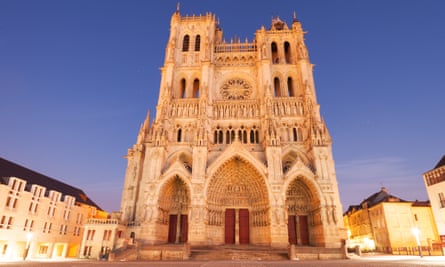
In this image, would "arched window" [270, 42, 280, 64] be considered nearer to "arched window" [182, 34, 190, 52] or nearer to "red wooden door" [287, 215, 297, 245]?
"arched window" [182, 34, 190, 52]

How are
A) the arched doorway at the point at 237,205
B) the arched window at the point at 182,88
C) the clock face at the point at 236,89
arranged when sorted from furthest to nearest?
the arched window at the point at 182,88 < the clock face at the point at 236,89 < the arched doorway at the point at 237,205

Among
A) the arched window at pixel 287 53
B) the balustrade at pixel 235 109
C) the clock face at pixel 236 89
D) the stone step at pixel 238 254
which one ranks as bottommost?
the stone step at pixel 238 254

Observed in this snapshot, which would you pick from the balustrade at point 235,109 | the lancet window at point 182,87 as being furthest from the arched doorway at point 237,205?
the lancet window at point 182,87

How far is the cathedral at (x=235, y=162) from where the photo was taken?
2130 centimetres

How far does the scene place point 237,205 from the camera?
23.8 m

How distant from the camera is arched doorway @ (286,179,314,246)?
22.9m

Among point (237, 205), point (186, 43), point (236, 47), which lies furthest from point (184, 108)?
point (237, 205)

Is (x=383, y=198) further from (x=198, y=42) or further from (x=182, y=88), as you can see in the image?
(x=198, y=42)

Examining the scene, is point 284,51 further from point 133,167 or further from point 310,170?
point 133,167

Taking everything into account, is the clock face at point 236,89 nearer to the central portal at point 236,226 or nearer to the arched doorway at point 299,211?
the arched doorway at point 299,211

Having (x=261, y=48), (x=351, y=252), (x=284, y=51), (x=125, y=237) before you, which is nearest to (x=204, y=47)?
(x=261, y=48)

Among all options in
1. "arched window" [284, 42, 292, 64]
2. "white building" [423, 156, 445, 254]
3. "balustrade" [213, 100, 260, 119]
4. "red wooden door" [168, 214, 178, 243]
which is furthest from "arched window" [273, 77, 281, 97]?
"red wooden door" [168, 214, 178, 243]

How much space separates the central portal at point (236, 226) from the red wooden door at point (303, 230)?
5.04 meters

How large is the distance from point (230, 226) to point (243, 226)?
125 cm
